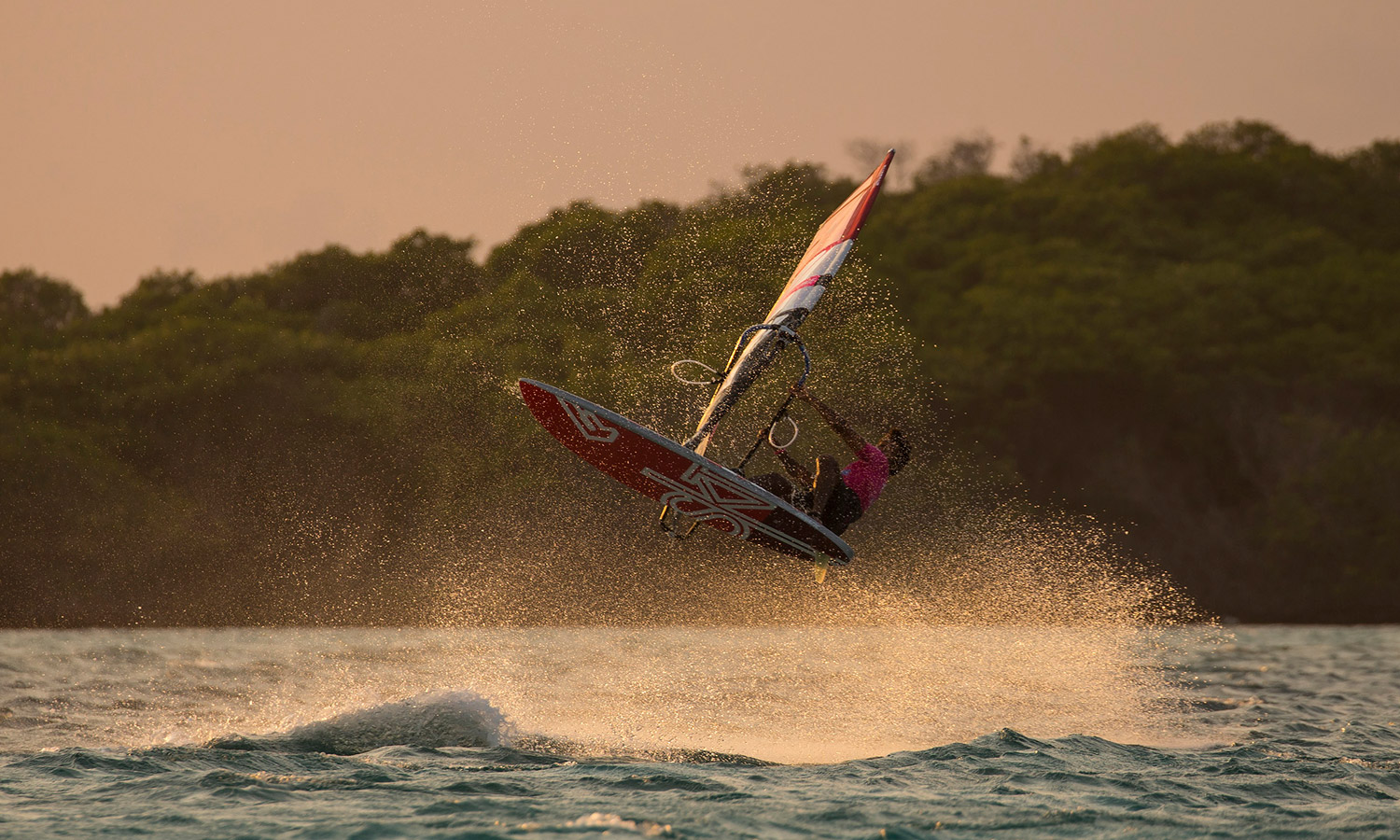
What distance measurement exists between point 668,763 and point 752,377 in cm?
383

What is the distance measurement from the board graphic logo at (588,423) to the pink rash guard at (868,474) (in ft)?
7.38

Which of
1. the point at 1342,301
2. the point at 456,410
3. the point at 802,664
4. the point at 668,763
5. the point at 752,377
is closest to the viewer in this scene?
the point at 668,763

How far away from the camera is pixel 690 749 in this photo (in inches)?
444

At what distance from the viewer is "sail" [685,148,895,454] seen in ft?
40.8

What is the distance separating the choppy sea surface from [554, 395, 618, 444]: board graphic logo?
2656 mm

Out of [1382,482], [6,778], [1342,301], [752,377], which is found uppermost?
[1342,301]

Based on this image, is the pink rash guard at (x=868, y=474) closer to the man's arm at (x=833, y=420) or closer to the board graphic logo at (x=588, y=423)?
the man's arm at (x=833, y=420)

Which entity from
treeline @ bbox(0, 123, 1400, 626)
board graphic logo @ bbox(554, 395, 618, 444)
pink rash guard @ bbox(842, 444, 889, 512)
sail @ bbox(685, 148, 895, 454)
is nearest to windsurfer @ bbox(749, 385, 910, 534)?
pink rash guard @ bbox(842, 444, 889, 512)

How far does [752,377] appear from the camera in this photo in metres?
12.5

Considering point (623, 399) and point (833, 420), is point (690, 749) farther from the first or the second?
point (623, 399)

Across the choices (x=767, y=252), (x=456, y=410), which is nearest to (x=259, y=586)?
(x=456, y=410)

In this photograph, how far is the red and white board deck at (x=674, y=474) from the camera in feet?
38.7

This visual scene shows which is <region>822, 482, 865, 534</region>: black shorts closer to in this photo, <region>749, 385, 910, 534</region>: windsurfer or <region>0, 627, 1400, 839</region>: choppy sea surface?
<region>749, 385, 910, 534</region>: windsurfer

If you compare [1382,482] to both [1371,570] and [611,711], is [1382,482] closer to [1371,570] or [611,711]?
[1371,570]
